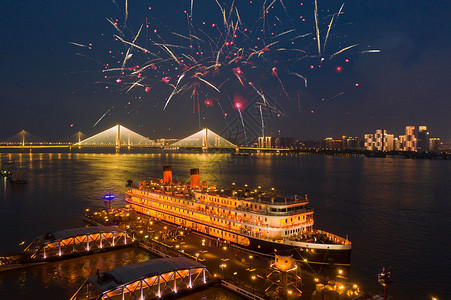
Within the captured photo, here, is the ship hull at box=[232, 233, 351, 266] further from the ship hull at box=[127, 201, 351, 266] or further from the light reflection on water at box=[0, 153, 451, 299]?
the light reflection on water at box=[0, 153, 451, 299]

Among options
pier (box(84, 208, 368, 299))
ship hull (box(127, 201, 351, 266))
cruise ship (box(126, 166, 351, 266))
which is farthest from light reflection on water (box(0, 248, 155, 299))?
ship hull (box(127, 201, 351, 266))

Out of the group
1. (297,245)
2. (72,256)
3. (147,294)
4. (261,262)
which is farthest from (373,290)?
(72,256)

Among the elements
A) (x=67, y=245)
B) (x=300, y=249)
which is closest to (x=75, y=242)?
(x=67, y=245)

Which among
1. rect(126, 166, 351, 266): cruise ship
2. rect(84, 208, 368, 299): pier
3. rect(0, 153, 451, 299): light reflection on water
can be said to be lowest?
rect(0, 153, 451, 299): light reflection on water

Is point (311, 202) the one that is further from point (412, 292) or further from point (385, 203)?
point (412, 292)

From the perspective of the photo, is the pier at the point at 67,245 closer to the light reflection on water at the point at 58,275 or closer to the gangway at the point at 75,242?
the gangway at the point at 75,242

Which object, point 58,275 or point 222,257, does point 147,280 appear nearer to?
point 222,257

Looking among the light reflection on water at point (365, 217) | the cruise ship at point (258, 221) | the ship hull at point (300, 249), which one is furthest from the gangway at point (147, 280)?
the light reflection on water at point (365, 217)
